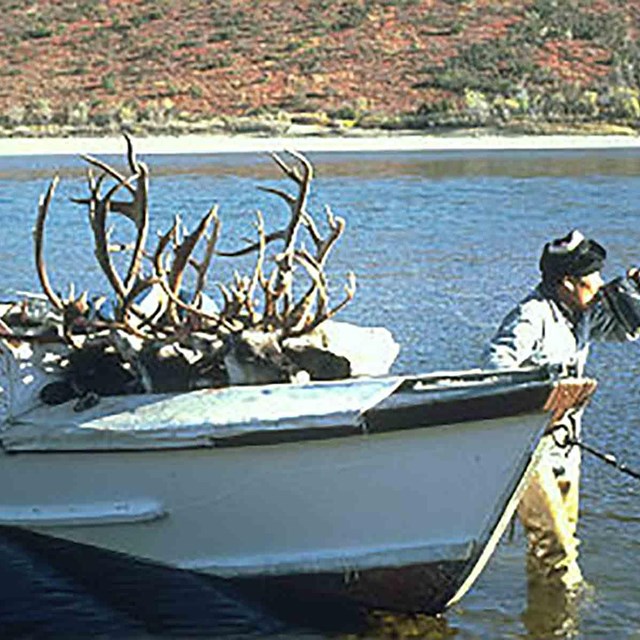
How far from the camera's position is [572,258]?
660cm

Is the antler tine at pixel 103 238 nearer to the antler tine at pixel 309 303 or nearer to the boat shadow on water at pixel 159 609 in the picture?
the antler tine at pixel 309 303

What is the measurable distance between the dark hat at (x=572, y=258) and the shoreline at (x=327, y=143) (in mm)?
34938

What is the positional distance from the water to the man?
0.51m

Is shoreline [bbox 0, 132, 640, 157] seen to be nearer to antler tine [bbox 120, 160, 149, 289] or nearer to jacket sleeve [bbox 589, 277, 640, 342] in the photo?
antler tine [bbox 120, 160, 149, 289]

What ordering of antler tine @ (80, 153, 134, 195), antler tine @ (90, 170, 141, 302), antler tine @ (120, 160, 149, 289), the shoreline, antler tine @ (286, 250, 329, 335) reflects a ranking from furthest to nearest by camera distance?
1. the shoreline
2. antler tine @ (286, 250, 329, 335)
3. antler tine @ (90, 170, 141, 302)
4. antler tine @ (120, 160, 149, 289)
5. antler tine @ (80, 153, 134, 195)

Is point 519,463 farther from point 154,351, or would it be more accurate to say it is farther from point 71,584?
point 71,584

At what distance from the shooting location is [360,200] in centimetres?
2764

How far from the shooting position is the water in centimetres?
689

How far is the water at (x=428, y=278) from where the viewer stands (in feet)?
22.6

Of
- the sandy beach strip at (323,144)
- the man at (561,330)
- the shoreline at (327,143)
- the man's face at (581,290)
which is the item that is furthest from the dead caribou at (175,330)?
the sandy beach strip at (323,144)

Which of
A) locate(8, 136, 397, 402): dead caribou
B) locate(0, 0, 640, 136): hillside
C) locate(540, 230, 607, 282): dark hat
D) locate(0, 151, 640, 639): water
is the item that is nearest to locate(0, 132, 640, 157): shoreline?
locate(0, 151, 640, 639): water

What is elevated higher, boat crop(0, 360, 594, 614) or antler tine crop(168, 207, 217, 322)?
antler tine crop(168, 207, 217, 322)

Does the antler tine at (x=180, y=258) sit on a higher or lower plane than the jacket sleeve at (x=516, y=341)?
higher

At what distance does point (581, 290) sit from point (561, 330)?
0.20m
